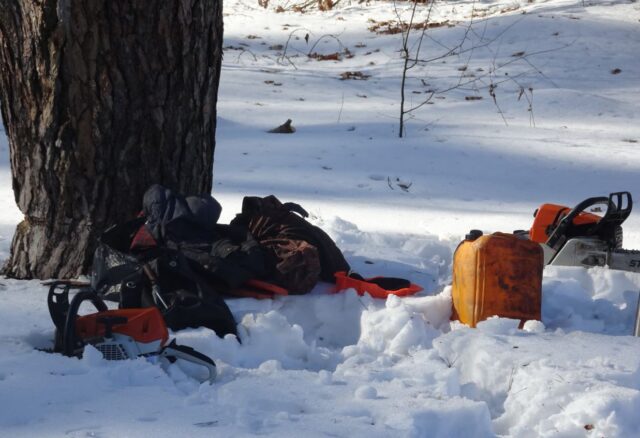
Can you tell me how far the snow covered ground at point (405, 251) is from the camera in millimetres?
2715

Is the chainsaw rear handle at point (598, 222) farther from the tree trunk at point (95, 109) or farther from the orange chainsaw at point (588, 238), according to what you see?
the tree trunk at point (95, 109)

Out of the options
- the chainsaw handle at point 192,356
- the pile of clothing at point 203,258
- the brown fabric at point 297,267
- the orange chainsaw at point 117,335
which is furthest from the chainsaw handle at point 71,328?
the brown fabric at point 297,267

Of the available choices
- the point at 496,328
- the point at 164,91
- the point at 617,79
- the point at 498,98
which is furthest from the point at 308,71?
the point at 496,328

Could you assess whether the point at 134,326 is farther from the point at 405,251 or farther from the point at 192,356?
the point at 405,251

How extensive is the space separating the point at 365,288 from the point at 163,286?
922 millimetres

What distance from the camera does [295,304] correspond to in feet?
13.1

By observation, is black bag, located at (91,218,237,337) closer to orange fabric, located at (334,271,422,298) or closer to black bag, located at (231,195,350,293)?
black bag, located at (231,195,350,293)

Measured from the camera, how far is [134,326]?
3027mm

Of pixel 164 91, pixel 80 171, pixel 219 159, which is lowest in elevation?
pixel 219 159

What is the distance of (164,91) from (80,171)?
51 centimetres

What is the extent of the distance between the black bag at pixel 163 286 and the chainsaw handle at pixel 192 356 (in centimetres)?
54

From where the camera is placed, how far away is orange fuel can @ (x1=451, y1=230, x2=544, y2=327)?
378cm

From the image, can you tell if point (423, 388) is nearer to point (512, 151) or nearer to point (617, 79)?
point (512, 151)

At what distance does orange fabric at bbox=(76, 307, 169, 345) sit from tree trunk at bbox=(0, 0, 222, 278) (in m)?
1.15
